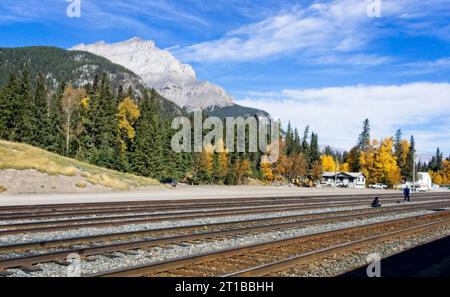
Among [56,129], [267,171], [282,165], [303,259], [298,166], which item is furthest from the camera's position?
[298,166]

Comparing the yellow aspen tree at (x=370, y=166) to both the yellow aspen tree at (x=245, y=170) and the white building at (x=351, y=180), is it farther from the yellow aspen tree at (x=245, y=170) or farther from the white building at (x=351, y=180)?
the yellow aspen tree at (x=245, y=170)

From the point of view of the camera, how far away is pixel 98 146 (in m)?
80.6

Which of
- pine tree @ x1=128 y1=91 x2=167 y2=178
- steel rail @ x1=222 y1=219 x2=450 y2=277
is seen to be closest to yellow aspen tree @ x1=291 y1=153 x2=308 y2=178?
pine tree @ x1=128 y1=91 x2=167 y2=178

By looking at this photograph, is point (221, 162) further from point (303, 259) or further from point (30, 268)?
point (30, 268)

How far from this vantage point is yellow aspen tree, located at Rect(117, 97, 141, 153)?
8519cm

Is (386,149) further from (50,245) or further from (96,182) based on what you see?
(50,245)

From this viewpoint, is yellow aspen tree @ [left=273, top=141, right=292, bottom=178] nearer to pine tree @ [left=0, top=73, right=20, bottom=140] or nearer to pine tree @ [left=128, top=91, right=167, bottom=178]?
pine tree @ [left=128, top=91, right=167, bottom=178]

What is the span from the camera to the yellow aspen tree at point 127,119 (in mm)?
85188

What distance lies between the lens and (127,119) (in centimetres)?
8756

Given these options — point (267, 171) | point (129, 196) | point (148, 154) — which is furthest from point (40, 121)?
point (267, 171)

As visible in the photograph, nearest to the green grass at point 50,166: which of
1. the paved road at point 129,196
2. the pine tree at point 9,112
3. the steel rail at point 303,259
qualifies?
the paved road at point 129,196

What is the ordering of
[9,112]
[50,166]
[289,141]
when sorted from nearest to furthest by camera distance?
[50,166]
[9,112]
[289,141]

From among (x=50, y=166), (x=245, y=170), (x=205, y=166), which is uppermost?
(x=205, y=166)
